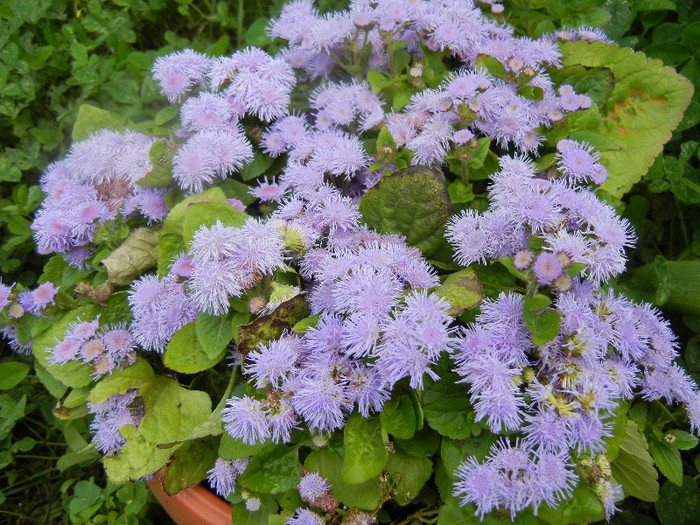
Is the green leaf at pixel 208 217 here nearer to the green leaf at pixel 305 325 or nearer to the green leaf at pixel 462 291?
the green leaf at pixel 305 325

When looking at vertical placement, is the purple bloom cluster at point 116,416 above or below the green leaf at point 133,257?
below

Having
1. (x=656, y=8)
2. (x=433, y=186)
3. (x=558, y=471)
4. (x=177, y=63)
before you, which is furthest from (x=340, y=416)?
(x=656, y=8)

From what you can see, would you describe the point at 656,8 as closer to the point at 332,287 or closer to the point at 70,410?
the point at 332,287

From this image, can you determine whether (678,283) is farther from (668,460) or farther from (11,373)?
(11,373)

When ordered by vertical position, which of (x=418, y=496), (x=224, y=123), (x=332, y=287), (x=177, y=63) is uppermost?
(x=177, y=63)

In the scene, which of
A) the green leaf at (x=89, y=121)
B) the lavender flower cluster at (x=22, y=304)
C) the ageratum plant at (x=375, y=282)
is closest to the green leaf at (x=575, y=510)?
the ageratum plant at (x=375, y=282)

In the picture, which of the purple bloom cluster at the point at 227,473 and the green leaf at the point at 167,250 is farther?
the green leaf at the point at 167,250

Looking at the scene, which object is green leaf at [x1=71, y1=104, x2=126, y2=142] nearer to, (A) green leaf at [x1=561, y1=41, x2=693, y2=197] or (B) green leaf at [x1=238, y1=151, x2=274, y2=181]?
(B) green leaf at [x1=238, y1=151, x2=274, y2=181]

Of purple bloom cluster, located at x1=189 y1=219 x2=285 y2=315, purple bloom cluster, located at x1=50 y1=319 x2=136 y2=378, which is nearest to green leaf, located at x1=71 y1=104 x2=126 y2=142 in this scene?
purple bloom cluster, located at x1=50 y1=319 x2=136 y2=378
